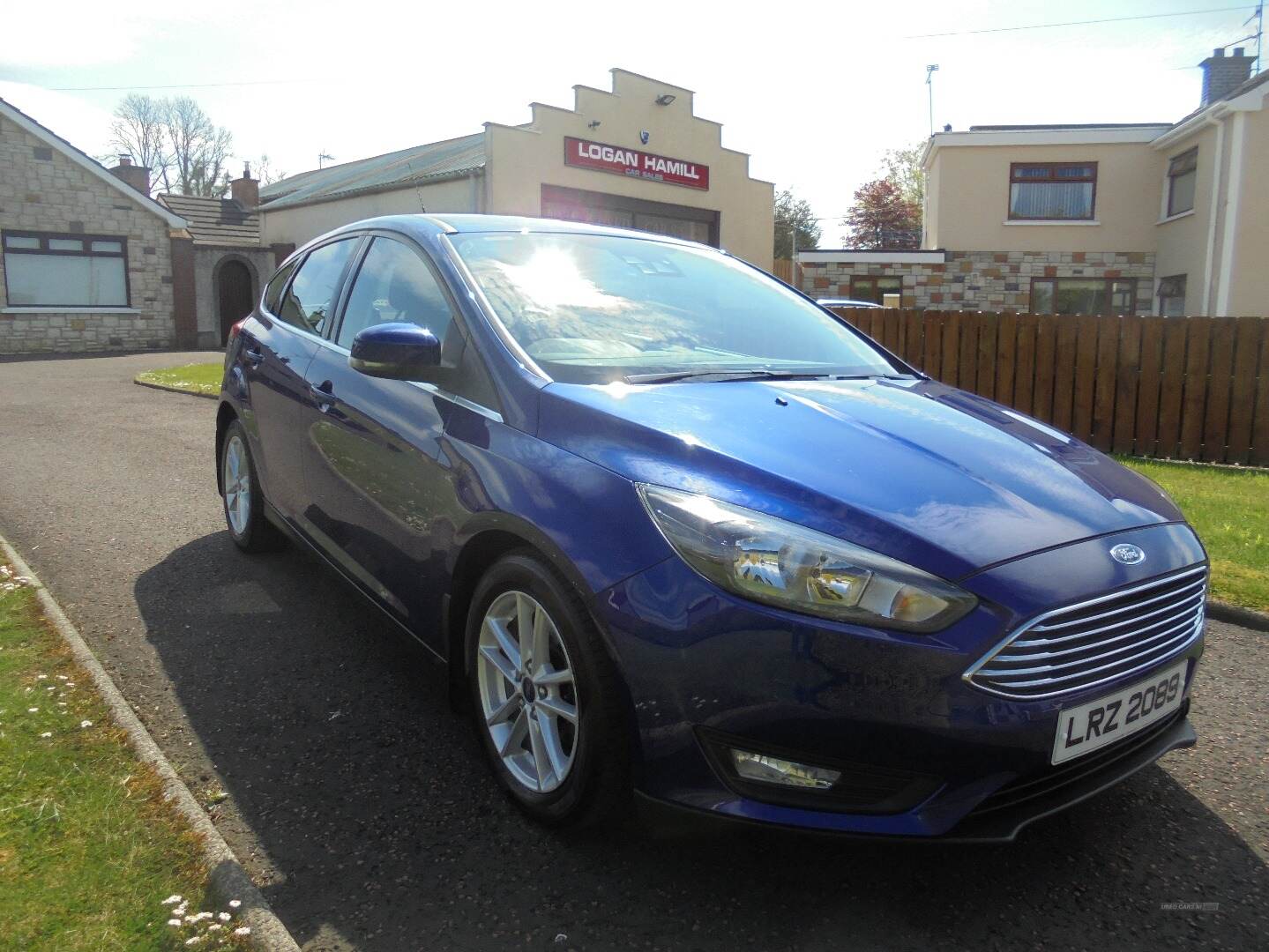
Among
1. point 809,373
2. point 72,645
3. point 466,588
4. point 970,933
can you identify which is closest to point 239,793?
point 466,588

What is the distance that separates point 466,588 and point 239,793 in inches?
34.9

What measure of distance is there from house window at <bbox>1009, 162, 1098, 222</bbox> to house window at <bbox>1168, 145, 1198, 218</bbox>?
70.0 inches

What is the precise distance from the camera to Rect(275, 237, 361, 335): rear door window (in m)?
4.22

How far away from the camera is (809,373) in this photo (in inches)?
131

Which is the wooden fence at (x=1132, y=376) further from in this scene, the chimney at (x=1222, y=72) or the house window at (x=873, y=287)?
the chimney at (x=1222, y=72)

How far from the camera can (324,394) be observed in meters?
3.79

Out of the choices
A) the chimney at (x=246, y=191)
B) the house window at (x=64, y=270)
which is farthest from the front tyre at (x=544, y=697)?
the chimney at (x=246, y=191)

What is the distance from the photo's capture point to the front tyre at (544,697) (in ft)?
7.65

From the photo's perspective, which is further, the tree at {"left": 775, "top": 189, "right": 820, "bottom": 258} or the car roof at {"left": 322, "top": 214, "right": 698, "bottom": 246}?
the tree at {"left": 775, "top": 189, "right": 820, "bottom": 258}

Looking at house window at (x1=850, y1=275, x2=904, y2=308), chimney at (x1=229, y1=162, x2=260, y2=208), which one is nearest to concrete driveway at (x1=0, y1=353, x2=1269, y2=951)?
house window at (x1=850, y1=275, x2=904, y2=308)

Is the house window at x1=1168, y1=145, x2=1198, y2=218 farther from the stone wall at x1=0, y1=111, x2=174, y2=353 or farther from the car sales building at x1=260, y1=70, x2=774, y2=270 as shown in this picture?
the stone wall at x1=0, y1=111, x2=174, y2=353

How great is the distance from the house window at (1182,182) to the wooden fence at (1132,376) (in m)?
16.4

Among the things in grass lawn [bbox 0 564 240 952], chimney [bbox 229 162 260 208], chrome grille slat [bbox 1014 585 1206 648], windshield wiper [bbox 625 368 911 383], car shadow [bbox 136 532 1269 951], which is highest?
chimney [bbox 229 162 260 208]

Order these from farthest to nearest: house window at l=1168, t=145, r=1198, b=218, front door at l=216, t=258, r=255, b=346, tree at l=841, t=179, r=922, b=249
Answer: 1. tree at l=841, t=179, r=922, b=249
2. front door at l=216, t=258, r=255, b=346
3. house window at l=1168, t=145, r=1198, b=218
